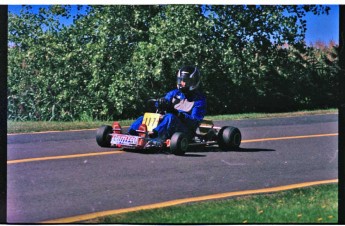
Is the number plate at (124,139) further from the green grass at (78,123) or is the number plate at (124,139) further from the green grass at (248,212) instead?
the green grass at (248,212)

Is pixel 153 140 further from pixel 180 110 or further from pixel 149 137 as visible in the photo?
pixel 180 110

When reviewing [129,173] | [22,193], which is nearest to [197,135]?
[129,173]

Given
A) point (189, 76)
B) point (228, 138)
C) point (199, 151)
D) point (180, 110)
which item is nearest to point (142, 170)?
point (189, 76)

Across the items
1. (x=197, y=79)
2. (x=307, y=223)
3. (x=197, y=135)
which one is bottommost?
(x=307, y=223)

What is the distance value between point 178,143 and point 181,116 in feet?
1.15

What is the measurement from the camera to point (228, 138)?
32.4ft

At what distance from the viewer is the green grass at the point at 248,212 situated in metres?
6.72

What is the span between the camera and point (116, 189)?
767 cm

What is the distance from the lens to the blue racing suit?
9.34m

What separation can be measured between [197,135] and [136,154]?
79cm

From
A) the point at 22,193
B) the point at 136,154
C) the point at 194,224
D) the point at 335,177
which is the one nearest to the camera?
the point at 194,224

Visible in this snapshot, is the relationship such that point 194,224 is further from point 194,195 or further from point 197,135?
point 197,135

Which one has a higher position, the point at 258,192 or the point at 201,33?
the point at 201,33

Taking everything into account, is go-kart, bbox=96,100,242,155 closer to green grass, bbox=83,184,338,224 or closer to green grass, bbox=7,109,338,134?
green grass, bbox=7,109,338,134
